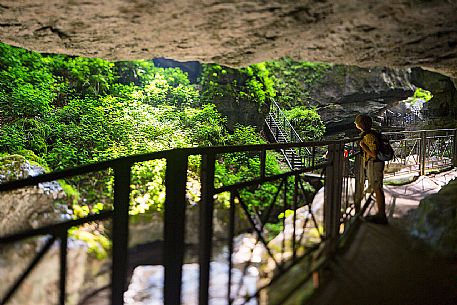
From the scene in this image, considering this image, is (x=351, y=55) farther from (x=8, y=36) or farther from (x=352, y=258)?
(x=8, y=36)

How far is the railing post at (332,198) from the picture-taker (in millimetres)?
3390

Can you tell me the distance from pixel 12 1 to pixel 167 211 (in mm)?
1996

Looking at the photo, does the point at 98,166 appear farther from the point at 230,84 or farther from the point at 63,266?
the point at 230,84

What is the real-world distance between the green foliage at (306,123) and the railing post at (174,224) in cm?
1597

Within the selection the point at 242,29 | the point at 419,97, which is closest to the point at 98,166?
the point at 242,29

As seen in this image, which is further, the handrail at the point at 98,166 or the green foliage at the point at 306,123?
the green foliage at the point at 306,123

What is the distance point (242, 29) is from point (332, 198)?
73.1 inches

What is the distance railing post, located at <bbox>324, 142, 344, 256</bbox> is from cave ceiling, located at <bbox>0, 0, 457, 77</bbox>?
105 cm

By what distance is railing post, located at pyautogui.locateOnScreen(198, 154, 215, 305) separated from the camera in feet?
6.16

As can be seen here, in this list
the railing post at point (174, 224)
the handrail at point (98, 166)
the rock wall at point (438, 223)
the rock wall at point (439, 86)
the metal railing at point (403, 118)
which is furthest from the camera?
the metal railing at point (403, 118)

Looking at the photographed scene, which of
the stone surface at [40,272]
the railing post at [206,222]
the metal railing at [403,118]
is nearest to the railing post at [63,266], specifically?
the stone surface at [40,272]

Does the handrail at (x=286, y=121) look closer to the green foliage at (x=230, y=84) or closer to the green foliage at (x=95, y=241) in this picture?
the green foliage at (x=230, y=84)

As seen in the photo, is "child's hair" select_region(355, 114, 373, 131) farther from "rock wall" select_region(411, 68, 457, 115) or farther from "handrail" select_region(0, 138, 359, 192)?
"rock wall" select_region(411, 68, 457, 115)

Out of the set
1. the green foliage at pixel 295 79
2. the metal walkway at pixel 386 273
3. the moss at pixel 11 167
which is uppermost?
the green foliage at pixel 295 79
